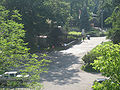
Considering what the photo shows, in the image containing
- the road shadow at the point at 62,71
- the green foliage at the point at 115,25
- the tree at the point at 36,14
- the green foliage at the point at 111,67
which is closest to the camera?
the green foliage at the point at 111,67

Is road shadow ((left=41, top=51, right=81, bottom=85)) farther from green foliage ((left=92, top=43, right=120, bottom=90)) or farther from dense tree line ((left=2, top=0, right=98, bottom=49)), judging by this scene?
green foliage ((left=92, top=43, right=120, bottom=90))

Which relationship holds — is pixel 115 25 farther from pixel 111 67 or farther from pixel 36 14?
pixel 111 67

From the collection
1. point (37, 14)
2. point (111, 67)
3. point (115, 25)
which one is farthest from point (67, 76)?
point (111, 67)

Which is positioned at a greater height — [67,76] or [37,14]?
[37,14]

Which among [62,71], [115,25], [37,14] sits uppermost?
[37,14]

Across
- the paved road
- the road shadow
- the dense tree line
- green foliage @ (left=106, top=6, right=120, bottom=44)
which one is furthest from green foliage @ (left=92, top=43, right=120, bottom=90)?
the dense tree line

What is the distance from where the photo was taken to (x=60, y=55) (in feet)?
120

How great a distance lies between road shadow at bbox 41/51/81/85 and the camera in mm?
22223

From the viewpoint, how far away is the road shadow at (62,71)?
22.2m

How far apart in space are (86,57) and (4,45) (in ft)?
60.7

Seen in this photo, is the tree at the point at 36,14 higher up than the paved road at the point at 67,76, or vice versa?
the tree at the point at 36,14

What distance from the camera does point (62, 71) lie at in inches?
1030

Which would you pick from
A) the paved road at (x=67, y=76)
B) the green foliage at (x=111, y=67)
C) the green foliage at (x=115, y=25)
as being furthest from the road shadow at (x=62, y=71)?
the green foliage at (x=111, y=67)

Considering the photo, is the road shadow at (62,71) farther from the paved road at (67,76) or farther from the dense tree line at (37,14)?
the dense tree line at (37,14)
